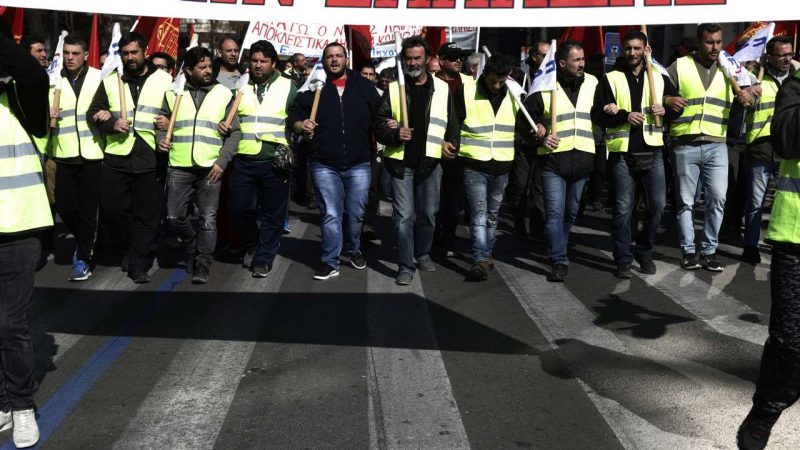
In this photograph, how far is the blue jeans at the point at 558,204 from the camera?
8.92m

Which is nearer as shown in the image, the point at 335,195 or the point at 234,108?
the point at 234,108

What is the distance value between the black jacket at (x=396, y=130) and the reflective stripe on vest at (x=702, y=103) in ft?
6.63

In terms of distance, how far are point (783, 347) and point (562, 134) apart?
469 cm

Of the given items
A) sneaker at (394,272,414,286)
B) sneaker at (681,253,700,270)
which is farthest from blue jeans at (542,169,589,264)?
sneaker at (394,272,414,286)

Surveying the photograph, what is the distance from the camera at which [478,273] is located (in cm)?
877

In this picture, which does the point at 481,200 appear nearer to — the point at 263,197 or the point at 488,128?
the point at 488,128

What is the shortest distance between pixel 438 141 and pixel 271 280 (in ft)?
6.28

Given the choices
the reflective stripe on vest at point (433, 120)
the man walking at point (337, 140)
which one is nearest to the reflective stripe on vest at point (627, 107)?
the reflective stripe on vest at point (433, 120)

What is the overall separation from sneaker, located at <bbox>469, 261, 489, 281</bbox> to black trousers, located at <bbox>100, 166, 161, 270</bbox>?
112 inches

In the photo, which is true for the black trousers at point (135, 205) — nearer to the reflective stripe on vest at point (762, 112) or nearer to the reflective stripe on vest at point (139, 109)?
the reflective stripe on vest at point (139, 109)

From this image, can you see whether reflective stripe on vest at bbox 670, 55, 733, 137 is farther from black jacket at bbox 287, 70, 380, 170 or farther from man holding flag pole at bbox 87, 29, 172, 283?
man holding flag pole at bbox 87, 29, 172, 283

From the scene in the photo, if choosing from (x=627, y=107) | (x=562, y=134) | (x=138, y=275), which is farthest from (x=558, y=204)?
(x=138, y=275)

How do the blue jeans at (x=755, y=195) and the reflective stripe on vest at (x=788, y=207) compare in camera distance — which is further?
the blue jeans at (x=755, y=195)

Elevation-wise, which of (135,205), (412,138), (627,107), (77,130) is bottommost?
(135,205)
